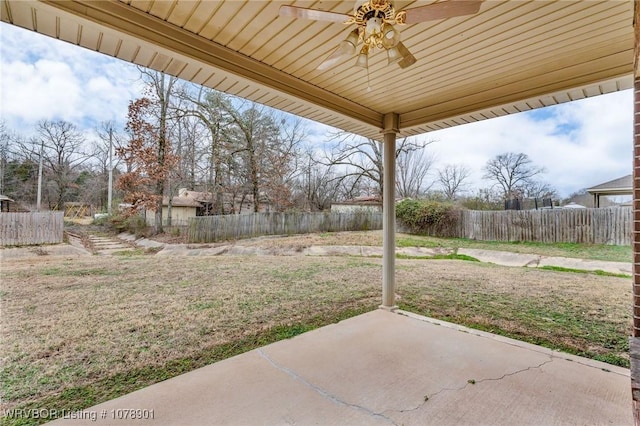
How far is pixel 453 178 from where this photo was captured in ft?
36.7

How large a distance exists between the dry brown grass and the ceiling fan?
2418 millimetres

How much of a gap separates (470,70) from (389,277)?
84.0 inches

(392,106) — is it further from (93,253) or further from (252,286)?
(93,253)

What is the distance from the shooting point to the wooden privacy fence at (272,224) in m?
6.80

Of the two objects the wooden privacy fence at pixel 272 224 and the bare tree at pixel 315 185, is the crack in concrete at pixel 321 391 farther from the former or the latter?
the bare tree at pixel 315 185

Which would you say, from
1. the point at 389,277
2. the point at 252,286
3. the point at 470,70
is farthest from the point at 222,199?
the point at 470,70

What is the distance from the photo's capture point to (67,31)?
1.50 meters

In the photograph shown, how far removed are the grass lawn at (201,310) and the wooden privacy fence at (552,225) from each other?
5.57 ft

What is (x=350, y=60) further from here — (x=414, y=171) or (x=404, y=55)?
(x=414, y=171)

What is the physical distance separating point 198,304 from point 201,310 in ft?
0.71

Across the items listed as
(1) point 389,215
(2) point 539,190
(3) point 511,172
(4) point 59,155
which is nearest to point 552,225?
(2) point 539,190

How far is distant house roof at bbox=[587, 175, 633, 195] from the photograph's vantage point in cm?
682

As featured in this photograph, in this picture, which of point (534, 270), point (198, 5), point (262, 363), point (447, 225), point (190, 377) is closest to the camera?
point (198, 5)

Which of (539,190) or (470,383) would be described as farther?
(539,190)
